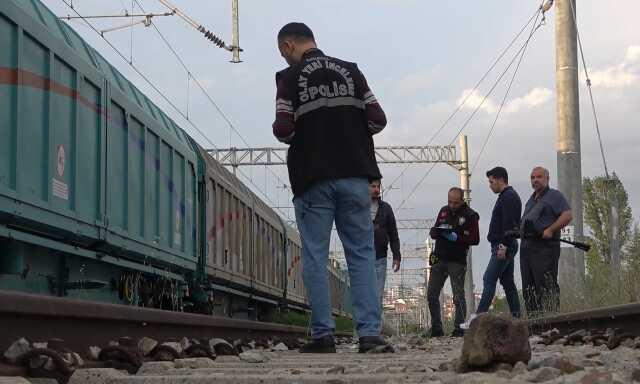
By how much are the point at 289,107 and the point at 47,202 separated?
7.42 ft

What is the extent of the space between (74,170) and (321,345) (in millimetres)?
2884

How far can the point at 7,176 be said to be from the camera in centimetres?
605

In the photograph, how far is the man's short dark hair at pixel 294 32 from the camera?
5.77m

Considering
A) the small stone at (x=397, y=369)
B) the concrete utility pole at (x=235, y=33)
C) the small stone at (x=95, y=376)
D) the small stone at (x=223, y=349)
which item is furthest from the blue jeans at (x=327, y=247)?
the concrete utility pole at (x=235, y=33)

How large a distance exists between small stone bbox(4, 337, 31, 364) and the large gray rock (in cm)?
167

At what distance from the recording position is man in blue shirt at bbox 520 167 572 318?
9297mm

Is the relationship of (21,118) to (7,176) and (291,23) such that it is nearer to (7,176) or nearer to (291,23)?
(7,176)

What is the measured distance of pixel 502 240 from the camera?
1022cm

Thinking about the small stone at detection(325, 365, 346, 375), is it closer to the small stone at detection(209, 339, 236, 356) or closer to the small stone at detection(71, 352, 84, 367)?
the small stone at detection(71, 352, 84, 367)

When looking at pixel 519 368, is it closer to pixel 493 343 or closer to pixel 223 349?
pixel 493 343

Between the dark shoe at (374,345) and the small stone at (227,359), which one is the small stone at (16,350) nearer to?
the small stone at (227,359)

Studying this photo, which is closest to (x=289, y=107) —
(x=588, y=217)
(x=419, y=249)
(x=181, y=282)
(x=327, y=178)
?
(x=327, y=178)

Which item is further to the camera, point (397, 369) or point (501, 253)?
point (501, 253)

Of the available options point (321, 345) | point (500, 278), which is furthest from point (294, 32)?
point (500, 278)
